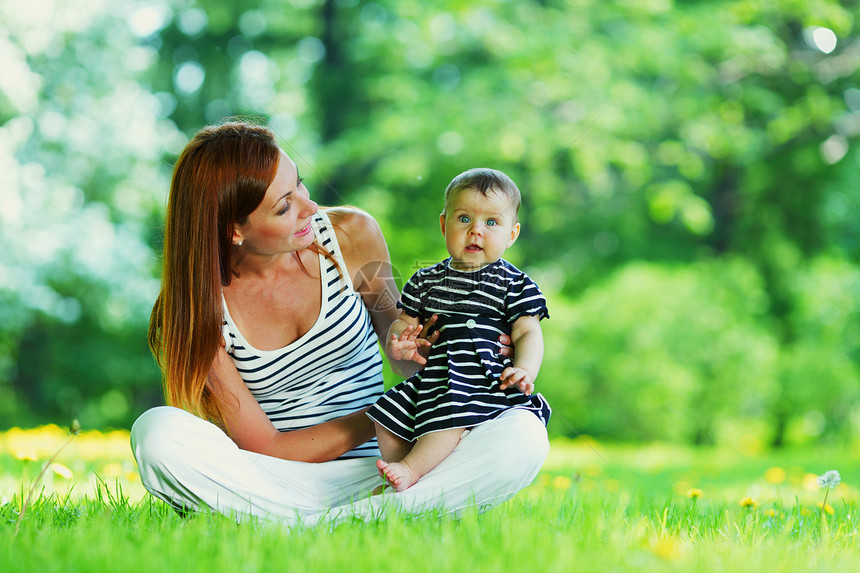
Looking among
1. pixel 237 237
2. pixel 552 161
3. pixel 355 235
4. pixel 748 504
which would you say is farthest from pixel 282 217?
pixel 552 161

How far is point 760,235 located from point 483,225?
8080 millimetres

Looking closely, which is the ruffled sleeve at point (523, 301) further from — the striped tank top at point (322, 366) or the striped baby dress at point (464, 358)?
the striped tank top at point (322, 366)

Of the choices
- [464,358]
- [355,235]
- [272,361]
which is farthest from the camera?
[355,235]

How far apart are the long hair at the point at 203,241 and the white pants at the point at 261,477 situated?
175 mm

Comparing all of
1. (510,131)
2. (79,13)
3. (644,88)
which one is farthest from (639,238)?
(79,13)

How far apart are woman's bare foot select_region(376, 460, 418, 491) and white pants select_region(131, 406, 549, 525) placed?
0.07 feet

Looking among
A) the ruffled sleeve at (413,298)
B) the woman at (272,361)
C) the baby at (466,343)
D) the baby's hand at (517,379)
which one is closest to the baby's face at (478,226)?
the baby at (466,343)

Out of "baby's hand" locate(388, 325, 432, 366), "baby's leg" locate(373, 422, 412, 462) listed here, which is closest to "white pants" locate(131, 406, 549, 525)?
"baby's leg" locate(373, 422, 412, 462)

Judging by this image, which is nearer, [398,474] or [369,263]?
[398,474]

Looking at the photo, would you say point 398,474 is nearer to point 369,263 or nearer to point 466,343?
point 466,343

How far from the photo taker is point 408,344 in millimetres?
2143

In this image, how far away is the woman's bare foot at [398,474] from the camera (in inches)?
79.5

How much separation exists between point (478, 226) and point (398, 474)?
0.66m

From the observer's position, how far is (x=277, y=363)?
7.78 feet
